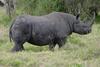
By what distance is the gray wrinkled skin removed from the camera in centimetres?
1233

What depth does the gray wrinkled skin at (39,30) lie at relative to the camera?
1233 centimetres

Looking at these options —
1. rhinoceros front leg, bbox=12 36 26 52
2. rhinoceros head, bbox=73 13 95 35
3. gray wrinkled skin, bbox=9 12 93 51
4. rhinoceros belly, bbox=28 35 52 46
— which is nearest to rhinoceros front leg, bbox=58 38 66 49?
gray wrinkled skin, bbox=9 12 93 51

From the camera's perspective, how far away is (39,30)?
40.9 feet

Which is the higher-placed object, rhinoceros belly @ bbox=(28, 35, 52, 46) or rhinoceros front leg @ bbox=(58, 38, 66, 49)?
rhinoceros belly @ bbox=(28, 35, 52, 46)

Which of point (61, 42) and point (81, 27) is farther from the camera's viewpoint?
point (81, 27)

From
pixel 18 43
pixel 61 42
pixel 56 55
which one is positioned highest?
pixel 56 55

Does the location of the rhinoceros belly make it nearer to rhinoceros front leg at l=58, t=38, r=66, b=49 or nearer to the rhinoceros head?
rhinoceros front leg at l=58, t=38, r=66, b=49

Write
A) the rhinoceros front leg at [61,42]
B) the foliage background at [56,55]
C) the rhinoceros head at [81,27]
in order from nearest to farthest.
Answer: the foliage background at [56,55] → the rhinoceros front leg at [61,42] → the rhinoceros head at [81,27]

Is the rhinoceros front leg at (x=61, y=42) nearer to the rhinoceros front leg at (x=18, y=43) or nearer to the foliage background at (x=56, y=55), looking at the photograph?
the foliage background at (x=56, y=55)

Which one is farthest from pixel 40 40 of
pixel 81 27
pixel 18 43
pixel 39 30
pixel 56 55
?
pixel 81 27

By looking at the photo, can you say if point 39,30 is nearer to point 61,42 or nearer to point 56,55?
point 61,42

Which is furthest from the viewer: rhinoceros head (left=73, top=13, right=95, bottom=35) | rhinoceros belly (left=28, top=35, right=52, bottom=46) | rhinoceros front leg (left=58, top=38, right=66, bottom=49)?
rhinoceros head (left=73, top=13, right=95, bottom=35)

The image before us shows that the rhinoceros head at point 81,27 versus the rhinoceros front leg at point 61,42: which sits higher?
the rhinoceros head at point 81,27

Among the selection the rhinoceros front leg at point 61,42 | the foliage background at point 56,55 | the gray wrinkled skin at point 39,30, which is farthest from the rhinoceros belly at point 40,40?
the rhinoceros front leg at point 61,42
